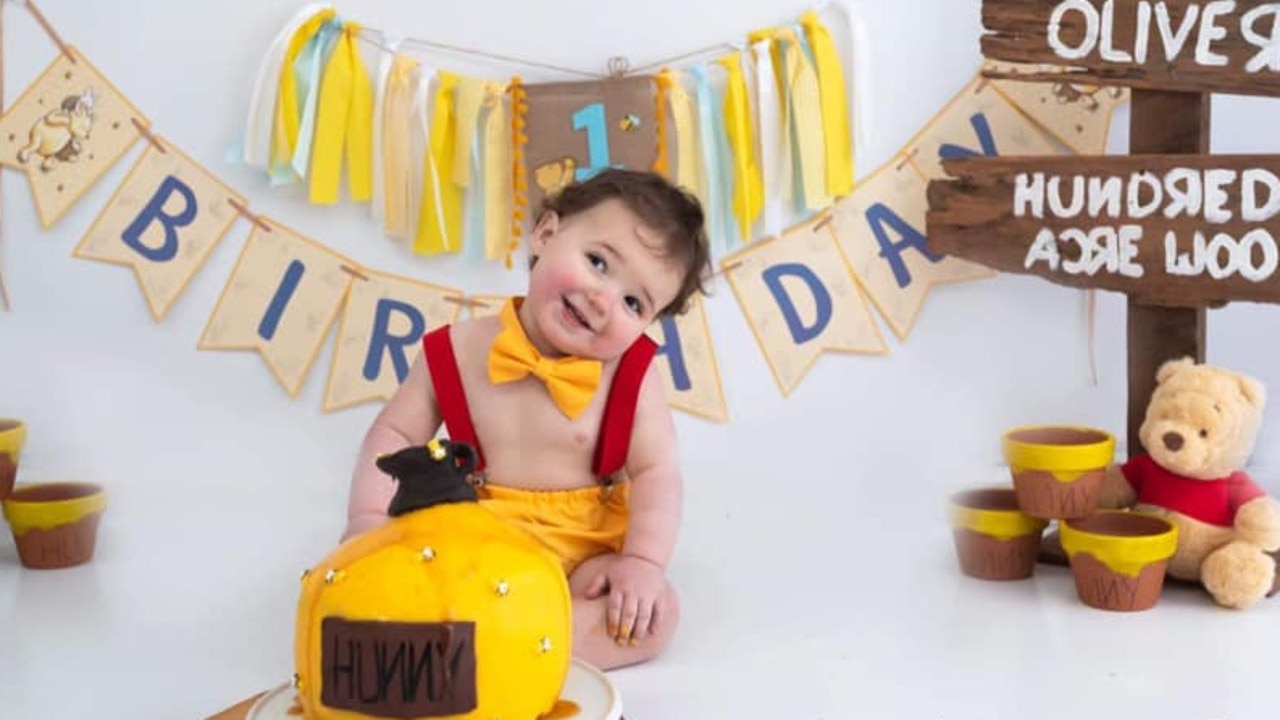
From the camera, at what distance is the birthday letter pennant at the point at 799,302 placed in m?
2.02

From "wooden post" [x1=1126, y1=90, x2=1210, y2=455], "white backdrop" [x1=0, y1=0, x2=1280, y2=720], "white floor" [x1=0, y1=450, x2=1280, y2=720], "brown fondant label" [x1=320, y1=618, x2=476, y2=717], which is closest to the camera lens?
"brown fondant label" [x1=320, y1=618, x2=476, y2=717]

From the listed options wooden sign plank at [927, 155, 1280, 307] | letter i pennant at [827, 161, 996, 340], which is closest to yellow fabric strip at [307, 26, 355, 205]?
letter i pennant at [827, 161, 996, 340]

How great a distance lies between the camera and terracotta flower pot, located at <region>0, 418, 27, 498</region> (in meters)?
1.81

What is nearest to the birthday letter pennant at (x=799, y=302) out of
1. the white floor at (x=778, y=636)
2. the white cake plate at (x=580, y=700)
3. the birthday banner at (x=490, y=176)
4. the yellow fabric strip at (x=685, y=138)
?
the birthday banner at (x=490, y=176)

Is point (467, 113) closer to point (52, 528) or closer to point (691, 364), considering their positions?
point (691, 364)

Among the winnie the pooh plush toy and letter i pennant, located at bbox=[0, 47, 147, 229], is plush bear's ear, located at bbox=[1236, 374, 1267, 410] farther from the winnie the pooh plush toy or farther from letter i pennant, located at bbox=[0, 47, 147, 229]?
letter i pennant, located at bbox=[0, 47, 147, 229]

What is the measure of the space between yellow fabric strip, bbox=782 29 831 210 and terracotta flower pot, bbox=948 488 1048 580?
0.49 m

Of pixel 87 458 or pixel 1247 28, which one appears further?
pixel 87 458

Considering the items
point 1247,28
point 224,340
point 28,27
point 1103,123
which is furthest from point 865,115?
point 28,27

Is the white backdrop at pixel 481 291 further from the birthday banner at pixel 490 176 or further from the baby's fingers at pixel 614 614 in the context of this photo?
the baby's fingers at pixel 614 614

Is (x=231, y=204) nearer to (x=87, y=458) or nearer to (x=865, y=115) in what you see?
(x=87, y=458)

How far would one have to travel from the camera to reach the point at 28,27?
2.04m

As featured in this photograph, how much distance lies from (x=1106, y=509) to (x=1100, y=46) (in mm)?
478

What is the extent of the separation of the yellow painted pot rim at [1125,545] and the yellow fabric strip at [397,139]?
0.90 m
